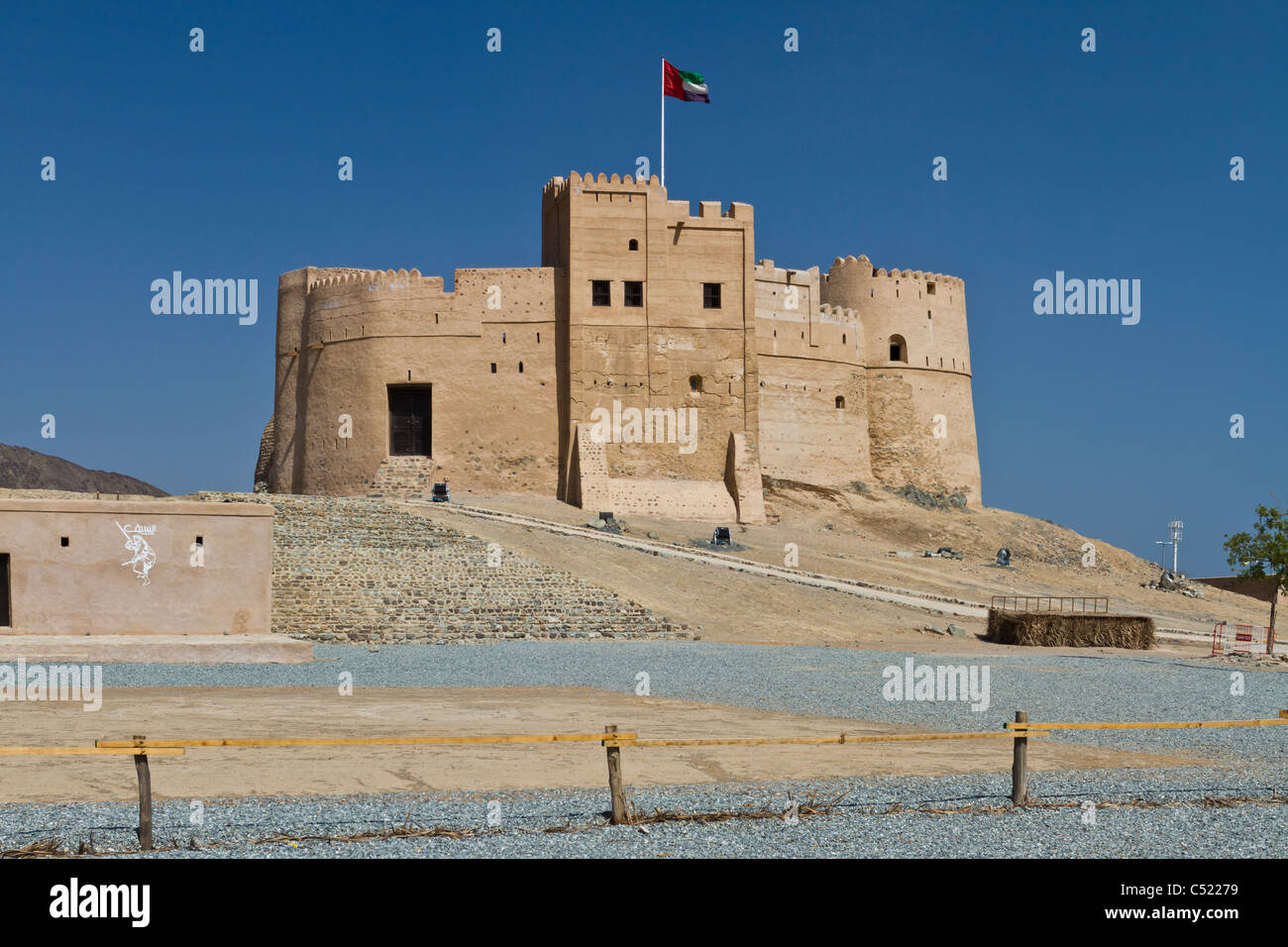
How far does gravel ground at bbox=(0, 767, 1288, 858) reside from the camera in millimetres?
8086

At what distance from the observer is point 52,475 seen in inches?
2376

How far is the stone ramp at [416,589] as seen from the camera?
22.2 metres

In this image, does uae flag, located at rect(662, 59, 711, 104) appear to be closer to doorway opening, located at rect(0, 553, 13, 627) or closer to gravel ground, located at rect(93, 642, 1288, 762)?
gravel ground, located at rect(93, 642, 1288, 762)

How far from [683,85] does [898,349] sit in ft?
43.5

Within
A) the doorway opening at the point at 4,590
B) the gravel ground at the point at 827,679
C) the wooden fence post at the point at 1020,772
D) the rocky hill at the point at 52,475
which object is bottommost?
the gravel ground at the point at 827,679

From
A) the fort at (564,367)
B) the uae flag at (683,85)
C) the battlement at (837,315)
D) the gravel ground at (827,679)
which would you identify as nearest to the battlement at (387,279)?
the fort at (564,367)

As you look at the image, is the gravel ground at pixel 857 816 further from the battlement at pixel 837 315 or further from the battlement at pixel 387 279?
the battlement at pixel 837 315

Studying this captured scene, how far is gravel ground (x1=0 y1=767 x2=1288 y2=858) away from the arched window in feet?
121

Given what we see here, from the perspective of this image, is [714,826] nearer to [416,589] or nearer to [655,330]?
[416,589]

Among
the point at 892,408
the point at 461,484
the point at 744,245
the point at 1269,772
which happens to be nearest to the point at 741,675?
the point at 1269,772

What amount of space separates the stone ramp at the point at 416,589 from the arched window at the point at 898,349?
24.2 m

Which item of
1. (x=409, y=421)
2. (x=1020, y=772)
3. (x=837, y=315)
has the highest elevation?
(x=837, y=315)

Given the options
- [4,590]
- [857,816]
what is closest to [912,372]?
[4,590]

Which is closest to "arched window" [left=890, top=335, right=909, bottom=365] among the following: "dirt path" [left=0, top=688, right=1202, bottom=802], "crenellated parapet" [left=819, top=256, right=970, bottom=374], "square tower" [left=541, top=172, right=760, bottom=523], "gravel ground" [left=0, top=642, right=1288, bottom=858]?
"crenellated parapet" [left=819, top=256, right=970, bottom=374]
